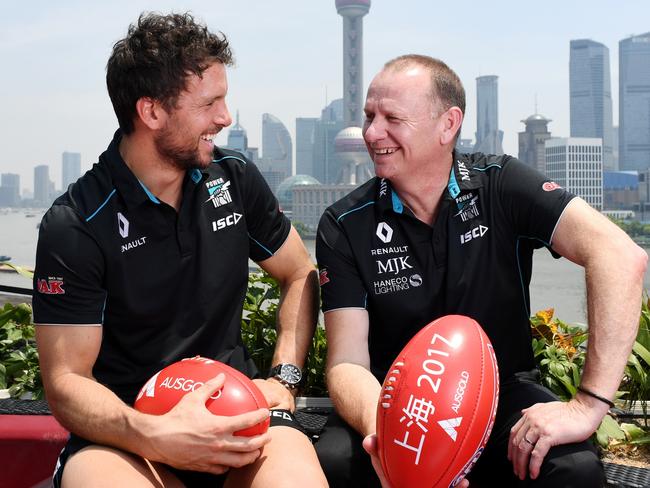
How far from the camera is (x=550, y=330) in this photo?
3.32 metres

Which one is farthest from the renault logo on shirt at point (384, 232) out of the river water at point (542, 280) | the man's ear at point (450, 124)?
the river water at point (542, 280)

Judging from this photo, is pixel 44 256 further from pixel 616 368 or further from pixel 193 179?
pixel 616 368

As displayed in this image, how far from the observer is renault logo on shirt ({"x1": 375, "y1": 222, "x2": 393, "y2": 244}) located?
266cm

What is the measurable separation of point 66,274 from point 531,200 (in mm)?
1429

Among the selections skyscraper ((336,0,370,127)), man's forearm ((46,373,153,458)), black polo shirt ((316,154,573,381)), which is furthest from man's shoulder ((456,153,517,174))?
skyscraper ((336,0,370,127))

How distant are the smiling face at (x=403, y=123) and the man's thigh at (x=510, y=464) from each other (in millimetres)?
783

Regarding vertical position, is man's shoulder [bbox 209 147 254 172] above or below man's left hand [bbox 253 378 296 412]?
above

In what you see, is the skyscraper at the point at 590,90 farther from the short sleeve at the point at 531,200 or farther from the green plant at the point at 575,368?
the short sleeve at the point at 531,200

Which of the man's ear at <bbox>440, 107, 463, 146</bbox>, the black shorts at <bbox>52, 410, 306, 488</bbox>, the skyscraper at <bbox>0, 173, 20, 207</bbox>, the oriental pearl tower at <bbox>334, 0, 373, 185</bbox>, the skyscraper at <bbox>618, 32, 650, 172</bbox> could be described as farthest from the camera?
the skyscraper at <bbox>618, 32, 650, 172</bbox>

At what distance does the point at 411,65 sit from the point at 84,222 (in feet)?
3.80

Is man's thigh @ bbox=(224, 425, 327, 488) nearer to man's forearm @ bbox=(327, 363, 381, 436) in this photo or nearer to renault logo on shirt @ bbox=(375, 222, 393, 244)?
man's forearm @ bbox=(327, 363, 381, 436)

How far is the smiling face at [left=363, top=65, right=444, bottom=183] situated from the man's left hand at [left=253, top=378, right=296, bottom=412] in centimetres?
76

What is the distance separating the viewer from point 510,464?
2359 millimetres

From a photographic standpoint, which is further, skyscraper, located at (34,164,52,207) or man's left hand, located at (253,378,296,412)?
skyscraper, located at (34,164,52,207)
